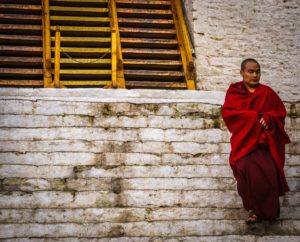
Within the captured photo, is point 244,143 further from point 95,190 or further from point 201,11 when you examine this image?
point 201,11

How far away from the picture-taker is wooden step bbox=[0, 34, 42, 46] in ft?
22.0

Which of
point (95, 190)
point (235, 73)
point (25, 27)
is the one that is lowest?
point (95, 190)

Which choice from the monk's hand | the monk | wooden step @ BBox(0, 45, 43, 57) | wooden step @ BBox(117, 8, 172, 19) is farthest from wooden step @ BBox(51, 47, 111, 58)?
the monk's hand

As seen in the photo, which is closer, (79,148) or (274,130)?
(274,130)

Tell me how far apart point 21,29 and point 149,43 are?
168cm

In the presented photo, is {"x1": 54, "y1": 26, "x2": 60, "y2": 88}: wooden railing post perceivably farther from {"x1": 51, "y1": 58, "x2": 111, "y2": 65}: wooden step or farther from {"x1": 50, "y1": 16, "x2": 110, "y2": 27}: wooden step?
{"x1": 50, "y1": 16, "x2": 110, "y2": 27}: wooden step

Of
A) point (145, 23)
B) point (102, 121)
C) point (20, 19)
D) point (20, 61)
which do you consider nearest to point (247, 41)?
point (145, 23)

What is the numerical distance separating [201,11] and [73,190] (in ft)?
11.4

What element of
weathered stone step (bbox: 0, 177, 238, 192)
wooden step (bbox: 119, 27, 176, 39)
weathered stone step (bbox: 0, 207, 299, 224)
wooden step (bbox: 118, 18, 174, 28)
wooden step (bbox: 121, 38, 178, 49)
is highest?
wooden step (bbox: 118, 18, 174, 28)

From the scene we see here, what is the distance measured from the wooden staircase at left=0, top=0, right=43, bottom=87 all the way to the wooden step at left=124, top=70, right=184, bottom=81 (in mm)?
1112

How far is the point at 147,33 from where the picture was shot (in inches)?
279

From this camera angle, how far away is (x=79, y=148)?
4.73m

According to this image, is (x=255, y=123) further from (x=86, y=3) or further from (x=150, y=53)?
(x=86, y=3)

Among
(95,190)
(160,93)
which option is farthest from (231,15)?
(95,190)
